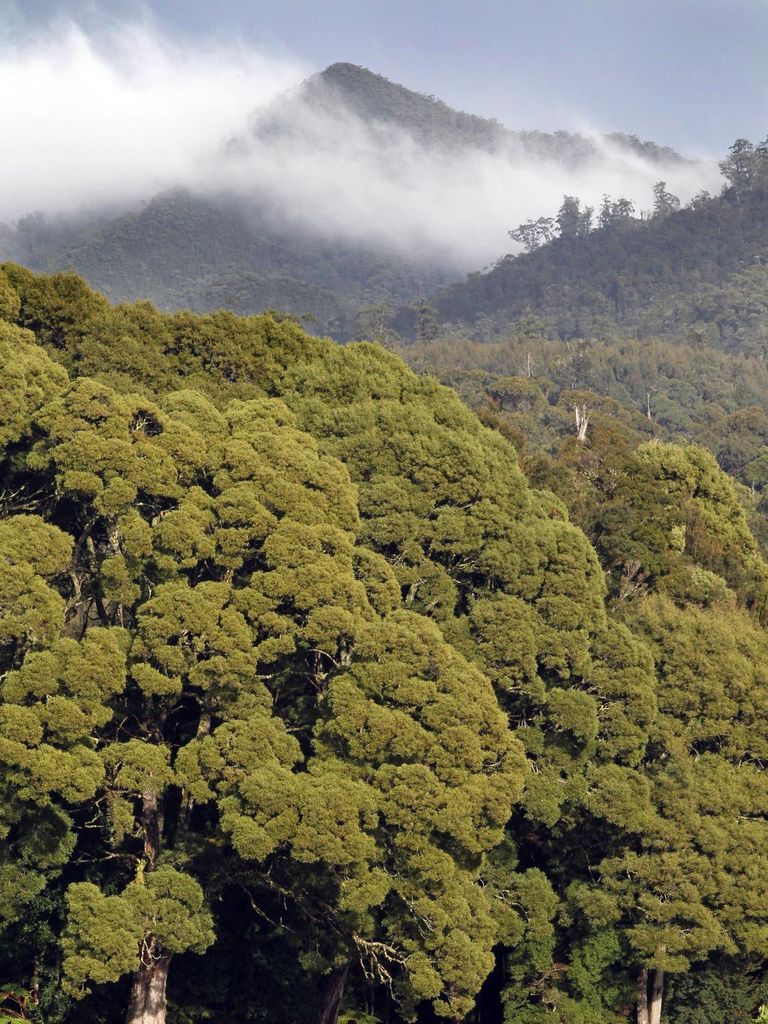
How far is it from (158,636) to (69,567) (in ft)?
8.77

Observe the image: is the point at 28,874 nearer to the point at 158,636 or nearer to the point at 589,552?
the point at 158,636

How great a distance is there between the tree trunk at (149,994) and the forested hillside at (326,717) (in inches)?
2.3

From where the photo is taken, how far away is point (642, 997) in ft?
81.9

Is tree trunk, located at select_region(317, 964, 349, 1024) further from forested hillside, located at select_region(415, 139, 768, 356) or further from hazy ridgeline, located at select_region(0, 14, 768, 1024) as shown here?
forested hillside, located at select_region(415, 139, 768, 356)

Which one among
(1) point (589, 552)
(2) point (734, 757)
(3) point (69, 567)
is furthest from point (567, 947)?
(3) point (69, 567)

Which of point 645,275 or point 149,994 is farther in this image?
point 645,275

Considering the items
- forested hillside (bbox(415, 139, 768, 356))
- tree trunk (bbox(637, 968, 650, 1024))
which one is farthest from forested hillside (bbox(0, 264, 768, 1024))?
forested hillside (bbox(415, 139, 768, 356))

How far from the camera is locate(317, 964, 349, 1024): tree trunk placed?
22094mm

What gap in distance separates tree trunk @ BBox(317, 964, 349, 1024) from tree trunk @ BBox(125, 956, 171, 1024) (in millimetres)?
3023

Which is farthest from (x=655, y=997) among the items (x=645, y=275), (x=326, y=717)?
(x=645, y=275)

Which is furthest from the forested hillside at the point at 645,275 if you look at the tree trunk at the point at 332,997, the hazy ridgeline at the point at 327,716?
the tree trunk at the point at 332,997

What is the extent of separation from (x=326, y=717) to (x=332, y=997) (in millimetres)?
5408

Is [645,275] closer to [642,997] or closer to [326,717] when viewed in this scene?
[642,997]

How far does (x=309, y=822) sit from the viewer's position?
18.8 m
